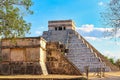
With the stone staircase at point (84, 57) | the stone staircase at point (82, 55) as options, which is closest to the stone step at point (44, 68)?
the stone staircase at point (82, 55)

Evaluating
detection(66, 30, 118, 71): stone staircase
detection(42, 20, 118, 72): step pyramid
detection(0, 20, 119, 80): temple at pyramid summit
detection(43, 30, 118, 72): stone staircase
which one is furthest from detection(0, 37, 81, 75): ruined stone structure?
detection(66, 30, 118, 71): stone staircase

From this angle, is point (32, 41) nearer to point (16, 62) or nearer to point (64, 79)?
point (16, 62)

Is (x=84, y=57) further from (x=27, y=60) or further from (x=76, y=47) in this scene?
(x=27, y=60)

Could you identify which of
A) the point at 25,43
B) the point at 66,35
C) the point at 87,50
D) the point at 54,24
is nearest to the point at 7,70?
the point at 25,43

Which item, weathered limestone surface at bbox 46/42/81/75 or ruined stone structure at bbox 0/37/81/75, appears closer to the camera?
ruined stone structure at bbox 0/37/81/75

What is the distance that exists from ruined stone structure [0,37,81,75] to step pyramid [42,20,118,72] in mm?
10659

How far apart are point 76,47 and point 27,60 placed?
22034mm

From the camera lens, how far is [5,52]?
2245cm

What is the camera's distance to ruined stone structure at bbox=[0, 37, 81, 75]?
864 inches

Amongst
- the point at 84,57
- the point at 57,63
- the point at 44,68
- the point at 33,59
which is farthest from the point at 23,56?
the point at 84,57

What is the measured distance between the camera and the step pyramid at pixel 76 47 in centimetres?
3984

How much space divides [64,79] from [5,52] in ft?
25.4

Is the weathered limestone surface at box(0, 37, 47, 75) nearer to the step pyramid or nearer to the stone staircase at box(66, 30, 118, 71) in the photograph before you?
the step pyramid

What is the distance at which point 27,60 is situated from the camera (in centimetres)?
2216
